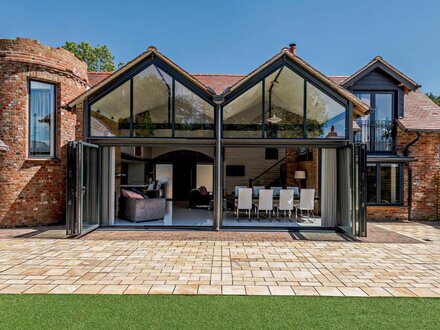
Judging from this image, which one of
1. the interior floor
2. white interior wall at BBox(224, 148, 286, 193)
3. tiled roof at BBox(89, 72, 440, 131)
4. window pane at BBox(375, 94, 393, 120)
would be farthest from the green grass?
white interior wall at BBox(224, 148, 286, 193)

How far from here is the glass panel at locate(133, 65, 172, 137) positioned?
871 centimetres

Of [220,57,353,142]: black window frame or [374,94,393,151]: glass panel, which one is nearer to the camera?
[220,57,353,142]: black window frame

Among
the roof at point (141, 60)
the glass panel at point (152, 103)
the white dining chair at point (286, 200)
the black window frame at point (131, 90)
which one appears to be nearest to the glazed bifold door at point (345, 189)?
the white dining chair at point (286, 200)

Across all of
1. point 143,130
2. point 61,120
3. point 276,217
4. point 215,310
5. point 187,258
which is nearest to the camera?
point 215,310

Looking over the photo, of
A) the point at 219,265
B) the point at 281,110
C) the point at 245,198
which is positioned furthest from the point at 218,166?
the point at 219,265

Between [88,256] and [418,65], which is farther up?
[418,65]

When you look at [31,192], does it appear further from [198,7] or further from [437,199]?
[437,199]

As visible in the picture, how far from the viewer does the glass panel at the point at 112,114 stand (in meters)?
8.73

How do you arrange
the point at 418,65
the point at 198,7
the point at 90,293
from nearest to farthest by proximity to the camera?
the point at 90,293 → the point at 198,7 → the point at 418,65

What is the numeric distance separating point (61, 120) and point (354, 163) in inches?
337

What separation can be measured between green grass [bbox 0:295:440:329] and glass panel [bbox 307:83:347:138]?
5.32 metres

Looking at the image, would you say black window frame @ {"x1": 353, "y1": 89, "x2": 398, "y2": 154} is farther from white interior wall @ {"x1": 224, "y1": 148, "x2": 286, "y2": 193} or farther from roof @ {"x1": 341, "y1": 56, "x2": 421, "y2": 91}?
white interior wall @ {"x1": 224, "y1": 148, "x2": 286, "y2": 193}

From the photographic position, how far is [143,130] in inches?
344

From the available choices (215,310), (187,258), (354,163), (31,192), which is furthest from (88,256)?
(354,163)
